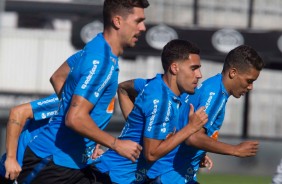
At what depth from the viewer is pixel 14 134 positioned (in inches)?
285

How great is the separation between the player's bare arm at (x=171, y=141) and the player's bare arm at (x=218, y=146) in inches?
17.7

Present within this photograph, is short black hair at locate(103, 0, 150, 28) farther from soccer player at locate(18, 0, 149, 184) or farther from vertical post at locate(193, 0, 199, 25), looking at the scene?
vertical post at locate(193, 0, 199, 25)

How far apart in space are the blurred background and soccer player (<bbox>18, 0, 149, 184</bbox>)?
11257 millimetres

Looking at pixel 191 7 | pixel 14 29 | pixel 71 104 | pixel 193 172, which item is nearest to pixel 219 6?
pixel 191 7

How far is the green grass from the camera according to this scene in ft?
57.7

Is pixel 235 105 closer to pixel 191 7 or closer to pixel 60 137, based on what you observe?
pixel 191 7

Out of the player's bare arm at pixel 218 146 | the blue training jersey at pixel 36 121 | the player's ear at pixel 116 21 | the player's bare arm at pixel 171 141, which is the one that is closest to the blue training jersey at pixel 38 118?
the blue training jersey at pixel 36 121

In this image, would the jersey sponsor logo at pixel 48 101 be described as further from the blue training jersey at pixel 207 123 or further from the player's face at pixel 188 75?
the blue training jersey at pixel 207 123

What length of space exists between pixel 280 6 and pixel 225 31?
10.9 ft

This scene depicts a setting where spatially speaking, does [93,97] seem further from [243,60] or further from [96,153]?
[243,60]

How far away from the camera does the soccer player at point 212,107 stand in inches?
307

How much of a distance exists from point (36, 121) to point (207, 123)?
137cm

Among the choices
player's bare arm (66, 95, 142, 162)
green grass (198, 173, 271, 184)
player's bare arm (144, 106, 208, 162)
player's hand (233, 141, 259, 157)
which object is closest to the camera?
player's bare arm (66, 95, 142, 162)

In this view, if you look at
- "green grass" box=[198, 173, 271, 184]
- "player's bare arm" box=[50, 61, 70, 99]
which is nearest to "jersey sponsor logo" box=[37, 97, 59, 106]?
"player's bare arm" box=[50, 61, 70, 99]
